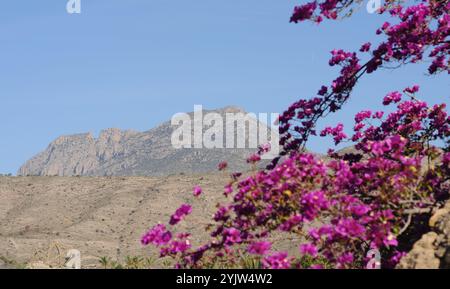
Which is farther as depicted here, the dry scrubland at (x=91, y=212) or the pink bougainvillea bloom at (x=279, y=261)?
the dry scrubland at (x=91, y=212)

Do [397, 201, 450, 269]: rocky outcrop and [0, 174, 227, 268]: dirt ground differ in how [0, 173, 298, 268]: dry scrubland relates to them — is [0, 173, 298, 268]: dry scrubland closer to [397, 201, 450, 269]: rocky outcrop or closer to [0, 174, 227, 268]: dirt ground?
[0, 174, 227, 268]: dirt ground


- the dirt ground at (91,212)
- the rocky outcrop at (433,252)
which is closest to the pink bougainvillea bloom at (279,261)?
the rocky outcrop at (433,252)

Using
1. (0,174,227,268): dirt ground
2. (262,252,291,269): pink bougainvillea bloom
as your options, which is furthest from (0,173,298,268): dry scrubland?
(262,252,291,269): pink bougainvillea bloom

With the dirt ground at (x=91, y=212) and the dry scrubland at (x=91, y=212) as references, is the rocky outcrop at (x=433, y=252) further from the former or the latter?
the dry scrubland at (x=91, y=212)

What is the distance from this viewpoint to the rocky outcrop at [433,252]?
808cm

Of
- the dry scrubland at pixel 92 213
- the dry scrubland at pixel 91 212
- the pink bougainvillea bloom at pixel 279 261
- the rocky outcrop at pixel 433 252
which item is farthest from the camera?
the dry scrubland at pixel 91 212

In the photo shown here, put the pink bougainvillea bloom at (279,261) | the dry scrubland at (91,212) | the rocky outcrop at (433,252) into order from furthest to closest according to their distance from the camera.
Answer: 1. the dry scrubland at (91,212)
2. the rocky outcrop at (433,252)
3. the pink bougainvillea bloom at (279,261)

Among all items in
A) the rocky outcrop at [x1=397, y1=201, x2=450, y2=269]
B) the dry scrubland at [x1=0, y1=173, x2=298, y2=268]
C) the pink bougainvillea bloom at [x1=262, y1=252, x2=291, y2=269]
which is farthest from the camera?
the dry scrubland at [x1=0, y1=173, x2=298, y2=268]

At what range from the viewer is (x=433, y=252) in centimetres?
827

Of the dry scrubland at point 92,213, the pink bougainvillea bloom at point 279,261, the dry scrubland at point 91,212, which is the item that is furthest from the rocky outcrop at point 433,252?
the dry scrubland at point 91,212

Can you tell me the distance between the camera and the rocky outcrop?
8078 millimetres

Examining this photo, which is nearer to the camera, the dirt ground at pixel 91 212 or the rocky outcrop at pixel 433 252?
the rocky outcrop at pixel 433 252

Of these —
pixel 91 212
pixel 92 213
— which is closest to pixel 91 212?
pixel 91 212
